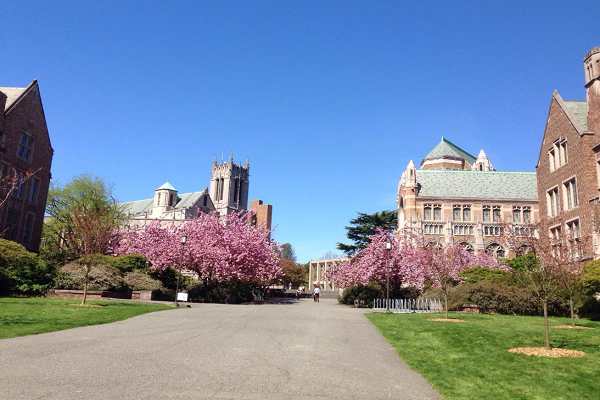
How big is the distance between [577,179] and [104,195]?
45.5 metres

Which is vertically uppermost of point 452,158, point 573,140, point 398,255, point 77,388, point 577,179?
point 452,158

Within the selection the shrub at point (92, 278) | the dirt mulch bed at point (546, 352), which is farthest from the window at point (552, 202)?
the shrub at point (92, 278)

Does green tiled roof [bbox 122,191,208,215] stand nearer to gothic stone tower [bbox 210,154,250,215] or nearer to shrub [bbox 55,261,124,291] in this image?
gothic stone tower [bbox 210,154,250,215]

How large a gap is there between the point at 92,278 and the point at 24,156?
13870mm

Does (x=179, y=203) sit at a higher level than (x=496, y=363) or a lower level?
higher

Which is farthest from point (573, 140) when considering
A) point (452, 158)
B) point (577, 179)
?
point (452, 158)

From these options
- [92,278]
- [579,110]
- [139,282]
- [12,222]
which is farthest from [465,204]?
[12,222]

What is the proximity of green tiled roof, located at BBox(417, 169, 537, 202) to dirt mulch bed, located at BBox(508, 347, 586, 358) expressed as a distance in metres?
53.9

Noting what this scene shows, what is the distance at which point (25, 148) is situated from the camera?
3416 centimetres

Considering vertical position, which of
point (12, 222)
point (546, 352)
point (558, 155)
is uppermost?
point (558, 155)

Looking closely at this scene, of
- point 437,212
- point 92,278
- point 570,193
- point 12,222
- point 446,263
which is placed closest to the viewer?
point 446,263

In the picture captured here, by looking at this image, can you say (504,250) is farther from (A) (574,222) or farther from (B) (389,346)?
(B) (389,346)

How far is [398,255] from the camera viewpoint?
37.9 metres

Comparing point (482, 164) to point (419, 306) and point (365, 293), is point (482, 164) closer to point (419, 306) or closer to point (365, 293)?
point (365, 293)
